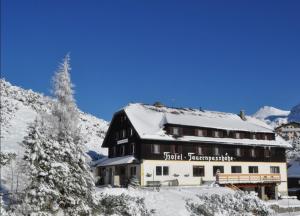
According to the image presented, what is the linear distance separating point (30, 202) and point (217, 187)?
2380cm

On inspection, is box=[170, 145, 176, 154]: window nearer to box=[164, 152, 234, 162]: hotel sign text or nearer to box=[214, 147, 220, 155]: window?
box=[164, 152, 234, 162]: hotel sign text

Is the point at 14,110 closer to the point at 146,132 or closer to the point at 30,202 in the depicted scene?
the point at 146,132

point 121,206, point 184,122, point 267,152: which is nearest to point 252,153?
point 267,152

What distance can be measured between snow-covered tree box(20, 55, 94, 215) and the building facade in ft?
51.5

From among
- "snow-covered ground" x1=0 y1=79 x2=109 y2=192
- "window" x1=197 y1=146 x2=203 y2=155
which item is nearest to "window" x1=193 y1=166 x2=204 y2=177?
"window" x1=197 y1=146 x2=203 y2=155

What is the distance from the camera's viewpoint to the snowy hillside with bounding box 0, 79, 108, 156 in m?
65.6

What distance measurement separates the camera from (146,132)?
48781 millimetres

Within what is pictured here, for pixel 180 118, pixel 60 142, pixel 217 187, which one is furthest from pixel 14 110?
pixel 60 142

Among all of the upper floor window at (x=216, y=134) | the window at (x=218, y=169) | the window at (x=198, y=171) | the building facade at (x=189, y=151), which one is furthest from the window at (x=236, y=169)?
the window at (x=198, y=171)

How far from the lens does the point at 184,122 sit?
52031 millimetres

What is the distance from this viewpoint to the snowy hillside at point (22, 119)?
6556 cm

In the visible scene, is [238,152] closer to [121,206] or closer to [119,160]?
[119,160]

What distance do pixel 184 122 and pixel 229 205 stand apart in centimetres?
1359

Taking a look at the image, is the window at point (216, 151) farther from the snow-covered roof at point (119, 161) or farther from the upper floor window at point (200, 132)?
the snow-covered roof at point (119, 161)
